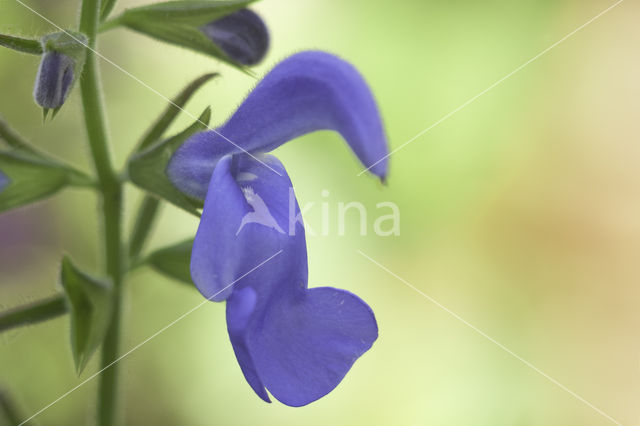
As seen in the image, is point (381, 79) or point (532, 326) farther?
point (381, 79)

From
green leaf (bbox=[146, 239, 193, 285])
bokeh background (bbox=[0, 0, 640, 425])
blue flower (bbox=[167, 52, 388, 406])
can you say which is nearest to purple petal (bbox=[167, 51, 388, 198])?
blue flower (bbox=[167, 52, 388, 406])

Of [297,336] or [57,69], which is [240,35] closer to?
[57,69]

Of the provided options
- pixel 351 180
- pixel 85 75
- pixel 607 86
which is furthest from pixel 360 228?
pixel 85 75

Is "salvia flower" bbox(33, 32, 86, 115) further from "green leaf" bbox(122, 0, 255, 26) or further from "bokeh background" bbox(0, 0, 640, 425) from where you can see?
"bokeh background" bbox(0, 0, 640, 425)

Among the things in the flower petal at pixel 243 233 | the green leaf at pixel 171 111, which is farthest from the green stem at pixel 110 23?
the flower petal at pixel 243 233

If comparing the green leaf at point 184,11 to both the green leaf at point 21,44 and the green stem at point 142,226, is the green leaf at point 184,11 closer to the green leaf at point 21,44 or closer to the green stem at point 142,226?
the green leaf at point 21,44

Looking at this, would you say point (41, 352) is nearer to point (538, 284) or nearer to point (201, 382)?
point (201, 382)

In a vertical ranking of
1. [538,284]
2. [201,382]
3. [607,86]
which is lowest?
[201,382]
